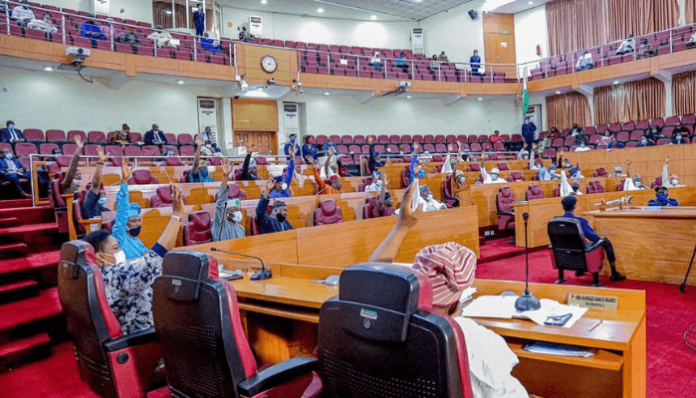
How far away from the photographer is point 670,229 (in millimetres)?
5082

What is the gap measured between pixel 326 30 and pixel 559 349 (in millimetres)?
16920

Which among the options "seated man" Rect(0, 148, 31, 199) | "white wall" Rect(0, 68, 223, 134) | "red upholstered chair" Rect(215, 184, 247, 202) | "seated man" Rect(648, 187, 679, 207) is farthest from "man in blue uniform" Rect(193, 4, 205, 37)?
"seated man" Rect(648, 187, 679, 207)

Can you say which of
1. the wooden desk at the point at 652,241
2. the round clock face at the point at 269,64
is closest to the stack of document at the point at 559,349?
the wooden desk at the point at 652,241

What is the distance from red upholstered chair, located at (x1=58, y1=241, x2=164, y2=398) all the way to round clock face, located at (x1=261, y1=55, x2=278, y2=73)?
36.5ft

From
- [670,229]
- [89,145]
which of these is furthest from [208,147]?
[670,229]

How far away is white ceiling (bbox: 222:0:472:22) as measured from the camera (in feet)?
51.8

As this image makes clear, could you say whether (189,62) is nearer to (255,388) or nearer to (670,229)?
(670,229)

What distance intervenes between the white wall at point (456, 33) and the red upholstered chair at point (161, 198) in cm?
1400

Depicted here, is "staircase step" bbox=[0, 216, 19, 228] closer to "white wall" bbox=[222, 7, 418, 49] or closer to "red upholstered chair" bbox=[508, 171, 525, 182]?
"red upholstered chair" bbox=[508, 171, 525, 182]

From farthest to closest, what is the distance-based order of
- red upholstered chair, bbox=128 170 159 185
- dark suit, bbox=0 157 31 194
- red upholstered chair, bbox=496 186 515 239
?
red upholstered chair, bbox=496 186 515 239 → red upholstered chair, bbox=128 170 159 185 → dark suit, bbox=0 157 31 194

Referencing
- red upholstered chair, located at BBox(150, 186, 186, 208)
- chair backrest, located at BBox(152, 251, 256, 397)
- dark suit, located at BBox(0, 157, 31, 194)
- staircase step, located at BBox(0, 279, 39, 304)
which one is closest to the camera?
chair backrest, located at BBox(152, 251, 256, 397)

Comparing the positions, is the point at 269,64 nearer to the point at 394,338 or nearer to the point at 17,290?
the point at 17,290

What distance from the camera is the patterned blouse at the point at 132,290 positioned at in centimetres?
223

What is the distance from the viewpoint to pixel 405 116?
16953 mm
